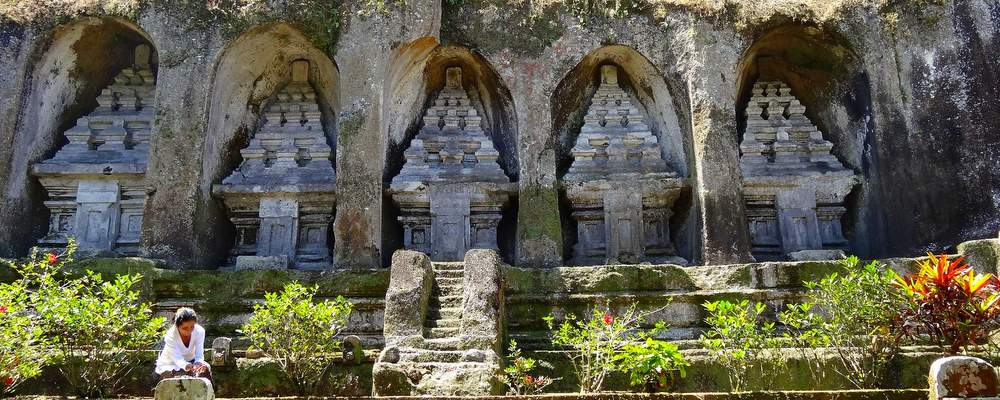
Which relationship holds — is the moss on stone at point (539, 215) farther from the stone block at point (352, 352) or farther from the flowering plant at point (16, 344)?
the flowering plant at point (16, 344)

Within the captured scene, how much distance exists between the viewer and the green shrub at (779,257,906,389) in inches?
266

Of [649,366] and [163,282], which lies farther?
[163,282]

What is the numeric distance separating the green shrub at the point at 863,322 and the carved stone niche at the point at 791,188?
15.2ft

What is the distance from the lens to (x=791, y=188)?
11.9m

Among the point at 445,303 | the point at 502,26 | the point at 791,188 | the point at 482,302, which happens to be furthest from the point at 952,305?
the point at 502,26

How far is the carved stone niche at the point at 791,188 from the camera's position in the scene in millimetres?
11727

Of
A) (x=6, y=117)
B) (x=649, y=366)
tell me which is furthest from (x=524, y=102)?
(x=6, y=117)

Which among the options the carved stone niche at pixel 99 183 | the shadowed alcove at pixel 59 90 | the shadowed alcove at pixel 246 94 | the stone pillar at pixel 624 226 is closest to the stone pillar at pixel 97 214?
the carved stone niche at pixel 99 183

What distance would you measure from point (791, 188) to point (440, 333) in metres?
6.53

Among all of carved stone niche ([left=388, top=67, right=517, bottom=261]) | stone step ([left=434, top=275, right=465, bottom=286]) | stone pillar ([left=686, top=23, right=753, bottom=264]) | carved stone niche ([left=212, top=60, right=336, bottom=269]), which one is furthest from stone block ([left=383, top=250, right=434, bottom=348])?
stone pillar ([left=686, top=23, right=753, bottom=264])

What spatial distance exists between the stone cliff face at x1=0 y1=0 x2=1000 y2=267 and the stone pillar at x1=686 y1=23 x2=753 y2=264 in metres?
0.03

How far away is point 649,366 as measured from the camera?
19.7ft

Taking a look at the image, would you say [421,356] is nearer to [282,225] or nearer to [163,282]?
[163,282]

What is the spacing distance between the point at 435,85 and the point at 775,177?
5.41 m
